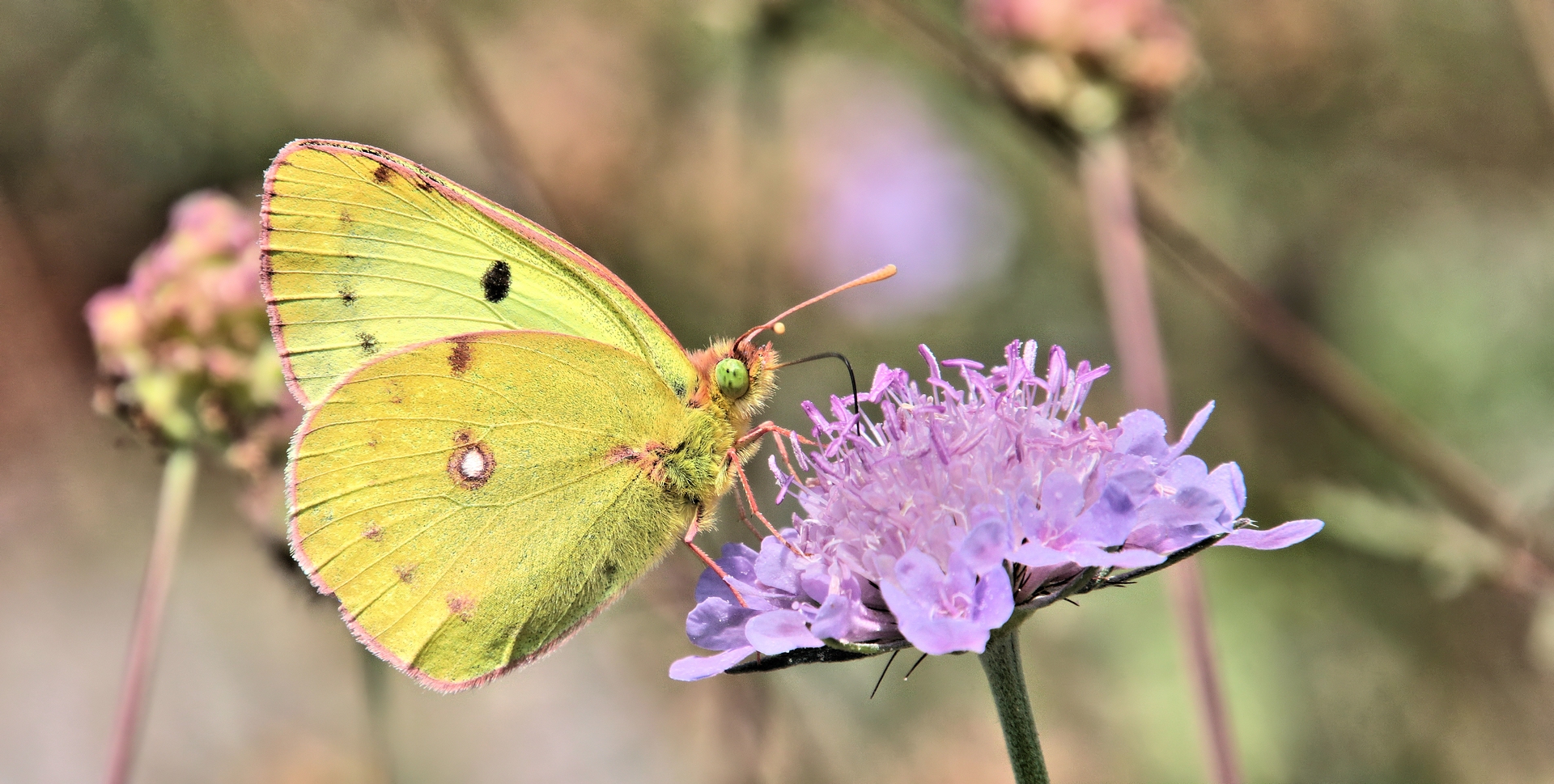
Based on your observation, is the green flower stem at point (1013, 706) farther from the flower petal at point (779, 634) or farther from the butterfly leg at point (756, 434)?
the butterfly leg at point (756, 434)

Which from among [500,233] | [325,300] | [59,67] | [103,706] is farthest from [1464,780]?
[59,67]

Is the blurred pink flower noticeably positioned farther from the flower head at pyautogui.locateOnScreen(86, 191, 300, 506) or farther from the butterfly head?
the flower head at pyautogui.locateOnScreen(86, 191, 300, 506)

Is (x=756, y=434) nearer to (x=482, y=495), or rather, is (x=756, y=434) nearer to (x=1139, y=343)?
(x=482, y=495)

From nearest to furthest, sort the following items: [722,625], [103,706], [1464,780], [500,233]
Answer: [722,625] → [500,233] → [1464,780] → [103,706]

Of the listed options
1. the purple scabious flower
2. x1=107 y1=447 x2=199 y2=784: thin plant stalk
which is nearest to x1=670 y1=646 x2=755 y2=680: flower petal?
the purple scabious flower

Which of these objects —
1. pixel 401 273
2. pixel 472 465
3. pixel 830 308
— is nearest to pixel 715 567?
pixel 472 465

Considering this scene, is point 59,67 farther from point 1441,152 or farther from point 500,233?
point 1441,152
